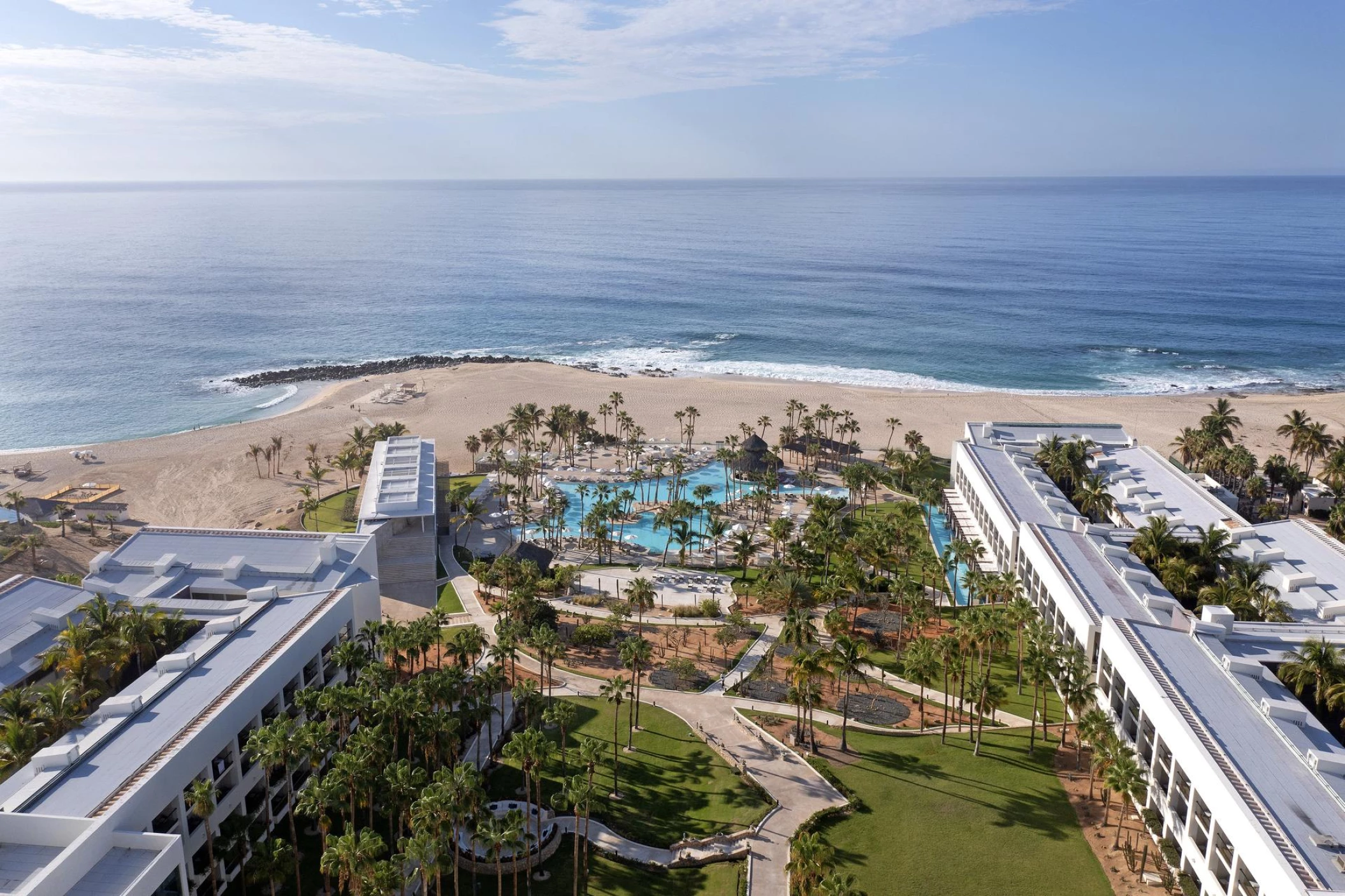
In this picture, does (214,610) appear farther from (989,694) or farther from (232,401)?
(232,401)

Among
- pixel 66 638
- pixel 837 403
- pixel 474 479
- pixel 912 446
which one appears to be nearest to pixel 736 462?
pixel 912 446

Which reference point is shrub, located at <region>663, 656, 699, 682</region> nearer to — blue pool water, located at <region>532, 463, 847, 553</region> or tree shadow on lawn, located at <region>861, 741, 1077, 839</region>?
tree shadow on lawn, located at <region>861, 741, 1077, 839</region>

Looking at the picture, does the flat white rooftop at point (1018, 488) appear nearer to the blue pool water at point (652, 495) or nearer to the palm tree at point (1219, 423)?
the blue pool water at point (652, 495)

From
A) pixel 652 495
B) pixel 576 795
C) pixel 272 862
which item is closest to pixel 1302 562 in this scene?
pixel 576 795

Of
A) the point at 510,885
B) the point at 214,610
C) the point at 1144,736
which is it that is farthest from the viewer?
the point at 214,610

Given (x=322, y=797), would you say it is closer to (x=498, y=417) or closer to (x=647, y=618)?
(x=647, y=618)

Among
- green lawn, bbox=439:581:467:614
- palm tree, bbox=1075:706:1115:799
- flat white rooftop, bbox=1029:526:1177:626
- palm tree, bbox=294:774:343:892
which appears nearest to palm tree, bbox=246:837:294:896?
palm tree, bbox=294:774:343:892

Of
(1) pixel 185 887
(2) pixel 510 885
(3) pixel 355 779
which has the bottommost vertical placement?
(2) pixel 510 885
